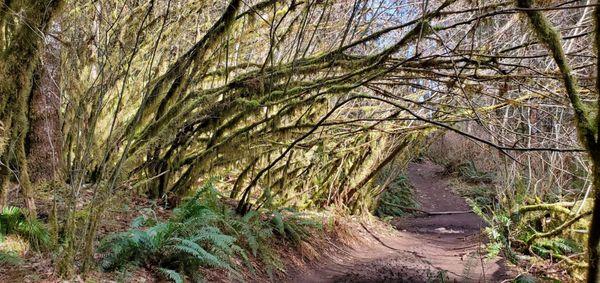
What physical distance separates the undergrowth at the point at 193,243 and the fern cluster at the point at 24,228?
529 millimetres

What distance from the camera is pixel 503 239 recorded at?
345 inches

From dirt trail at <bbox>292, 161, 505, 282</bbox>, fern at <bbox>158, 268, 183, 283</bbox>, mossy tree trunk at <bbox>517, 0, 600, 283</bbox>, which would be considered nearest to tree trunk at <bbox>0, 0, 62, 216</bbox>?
fern at <bbox>158, 268, 183, 283</bbox>

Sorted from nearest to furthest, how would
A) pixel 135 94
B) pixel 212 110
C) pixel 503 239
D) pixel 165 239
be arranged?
pixel 165 239, pixel 212 110, pixel 135 94, pixel 503 239

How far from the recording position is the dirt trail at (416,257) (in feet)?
22.0

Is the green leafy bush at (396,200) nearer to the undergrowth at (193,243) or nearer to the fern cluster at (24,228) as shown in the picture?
the undergrowth at (193,243)

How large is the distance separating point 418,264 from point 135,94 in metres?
5.92

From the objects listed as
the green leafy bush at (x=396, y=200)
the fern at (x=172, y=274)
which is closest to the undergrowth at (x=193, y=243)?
the fern at (x=172, y=274)

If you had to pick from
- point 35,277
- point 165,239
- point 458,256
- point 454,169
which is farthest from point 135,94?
point 454,169

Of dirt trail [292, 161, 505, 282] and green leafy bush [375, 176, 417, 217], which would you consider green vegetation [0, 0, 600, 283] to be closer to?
dirt trail [292, 161, 505, 282]

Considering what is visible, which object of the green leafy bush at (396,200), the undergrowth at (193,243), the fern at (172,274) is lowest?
the fern at (172,274)

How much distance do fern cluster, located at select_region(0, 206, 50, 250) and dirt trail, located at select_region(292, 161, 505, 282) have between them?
3.38 meters

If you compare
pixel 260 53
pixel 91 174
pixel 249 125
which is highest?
pixel 260 53

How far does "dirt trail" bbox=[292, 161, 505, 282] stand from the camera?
22.0 feet

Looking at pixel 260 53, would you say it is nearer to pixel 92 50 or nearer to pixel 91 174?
pixel 92 50
